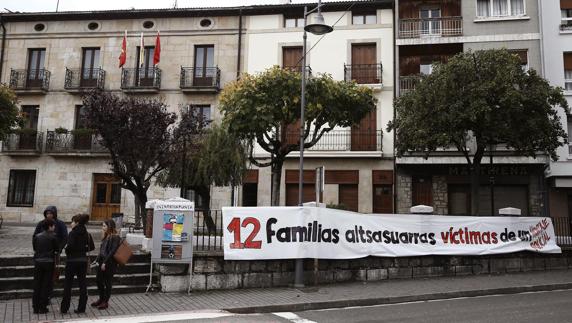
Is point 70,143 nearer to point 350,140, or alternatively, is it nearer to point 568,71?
point 350,140

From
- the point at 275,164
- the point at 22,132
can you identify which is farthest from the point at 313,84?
the point at 22,132

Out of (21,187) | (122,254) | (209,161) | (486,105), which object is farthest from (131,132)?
(21,187)

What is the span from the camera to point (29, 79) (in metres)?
26.2

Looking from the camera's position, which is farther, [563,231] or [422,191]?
[422,191]

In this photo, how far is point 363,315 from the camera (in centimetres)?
888

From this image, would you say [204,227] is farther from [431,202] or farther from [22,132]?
[22,132]

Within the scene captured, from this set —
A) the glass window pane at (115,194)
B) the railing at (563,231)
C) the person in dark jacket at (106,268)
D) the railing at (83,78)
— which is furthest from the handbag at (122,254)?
the railing at (83,78)

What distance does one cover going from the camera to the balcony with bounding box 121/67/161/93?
24.8 m

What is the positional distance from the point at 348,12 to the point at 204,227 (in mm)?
16314

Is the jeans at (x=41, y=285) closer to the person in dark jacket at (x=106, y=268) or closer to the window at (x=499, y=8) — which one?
the person in dark jacket at (x=106, y=268)

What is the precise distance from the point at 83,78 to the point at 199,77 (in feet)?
20.7

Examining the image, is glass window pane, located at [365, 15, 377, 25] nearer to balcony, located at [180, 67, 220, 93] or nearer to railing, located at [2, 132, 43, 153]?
balcony, located at [180, 67, 220, 93]

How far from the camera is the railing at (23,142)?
2528 cm

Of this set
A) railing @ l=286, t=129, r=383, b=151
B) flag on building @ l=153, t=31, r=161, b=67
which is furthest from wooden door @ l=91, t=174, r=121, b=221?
railing @ l=286, t=129, r=383, b=151
